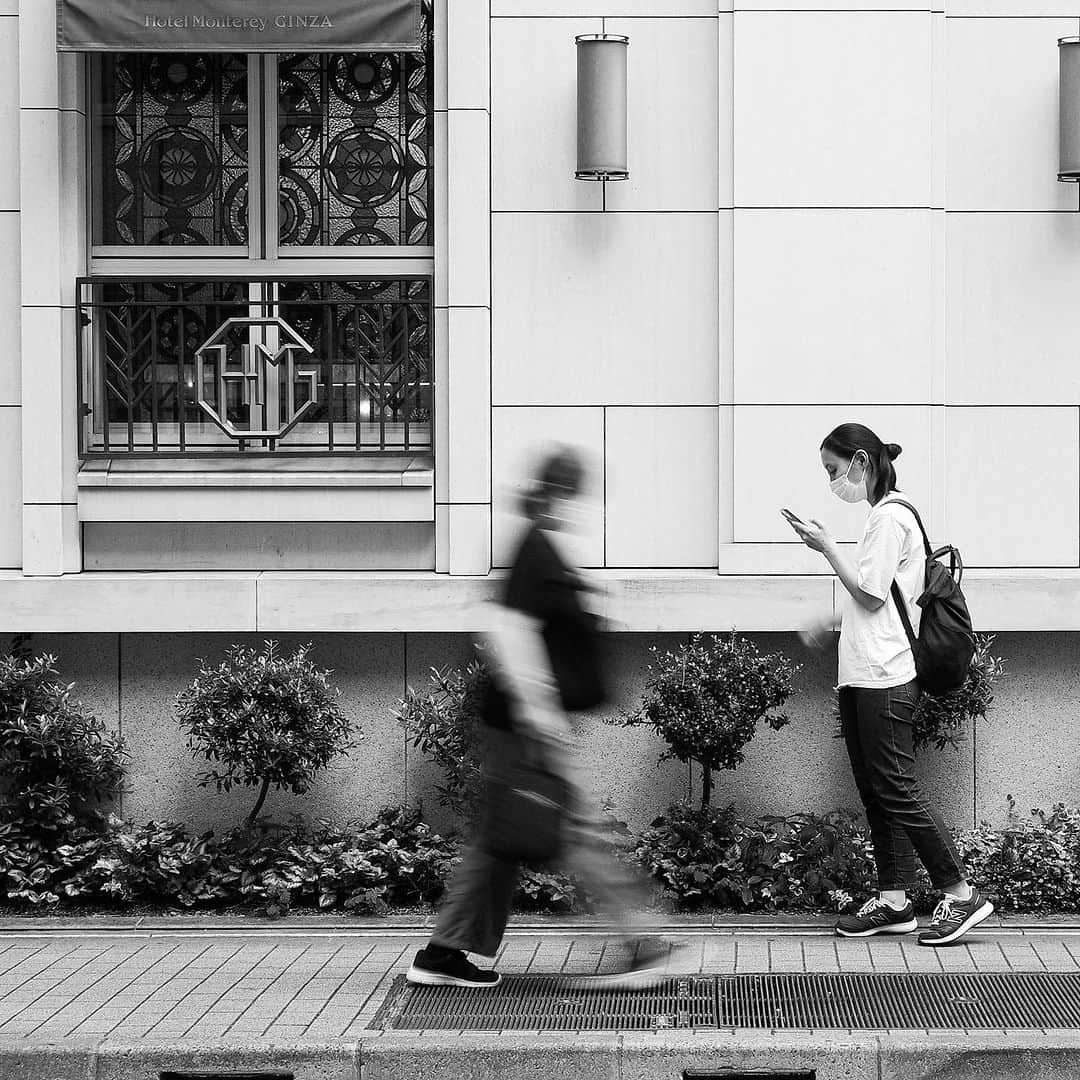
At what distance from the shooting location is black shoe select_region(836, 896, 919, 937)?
6891mm

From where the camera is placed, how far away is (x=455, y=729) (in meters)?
7.59

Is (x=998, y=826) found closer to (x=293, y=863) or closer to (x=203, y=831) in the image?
(x=293, y=863)

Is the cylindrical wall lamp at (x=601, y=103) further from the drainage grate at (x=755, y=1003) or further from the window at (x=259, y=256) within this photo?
the drainage grate at (x=755, y=1003)

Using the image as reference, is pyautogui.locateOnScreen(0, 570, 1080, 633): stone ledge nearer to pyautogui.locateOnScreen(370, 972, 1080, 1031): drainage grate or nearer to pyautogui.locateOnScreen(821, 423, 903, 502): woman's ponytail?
pyautogui.locateOnScreen(821, 423, 903, 502): woman's ponytail

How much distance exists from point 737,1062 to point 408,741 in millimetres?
3048

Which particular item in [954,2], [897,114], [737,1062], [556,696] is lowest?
[737,1062]

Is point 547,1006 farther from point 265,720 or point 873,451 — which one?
point 873,451

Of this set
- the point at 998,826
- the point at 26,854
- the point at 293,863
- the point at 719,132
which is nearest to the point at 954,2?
the point at 719,132

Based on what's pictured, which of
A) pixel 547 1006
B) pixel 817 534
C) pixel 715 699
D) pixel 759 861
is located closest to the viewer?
pixel 547 1006

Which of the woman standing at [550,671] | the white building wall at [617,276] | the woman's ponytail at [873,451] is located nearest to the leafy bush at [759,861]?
the white building wall at [617,276]

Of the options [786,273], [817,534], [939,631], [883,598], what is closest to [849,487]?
[817,534]

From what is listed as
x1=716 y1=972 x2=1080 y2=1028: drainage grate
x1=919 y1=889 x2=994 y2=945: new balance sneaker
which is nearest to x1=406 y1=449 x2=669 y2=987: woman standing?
x1=716 y1=972 x2=1080 y2=1028: drainage grate

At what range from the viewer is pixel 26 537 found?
324 inches

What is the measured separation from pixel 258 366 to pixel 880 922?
4.13 m
